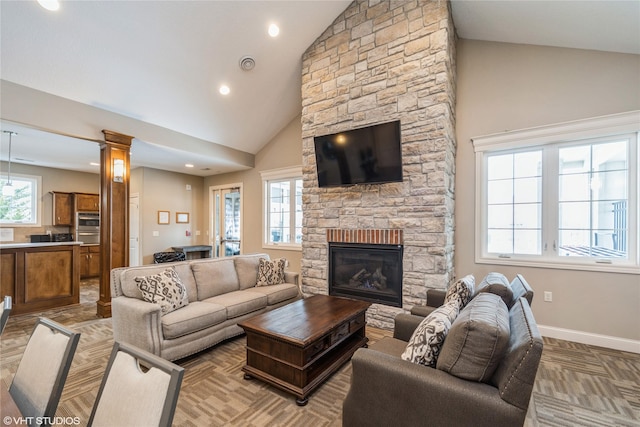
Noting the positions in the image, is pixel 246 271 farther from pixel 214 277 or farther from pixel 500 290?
pixel 500 290

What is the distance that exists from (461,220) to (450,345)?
2.81 meters

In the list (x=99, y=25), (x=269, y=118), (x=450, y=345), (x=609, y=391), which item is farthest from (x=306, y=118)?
(x=609, y=391)

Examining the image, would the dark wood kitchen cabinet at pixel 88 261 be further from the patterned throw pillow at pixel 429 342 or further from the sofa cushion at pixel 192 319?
the patterned throw pillow at pixel 429 342

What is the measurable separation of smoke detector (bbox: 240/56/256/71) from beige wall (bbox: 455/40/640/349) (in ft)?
9.39

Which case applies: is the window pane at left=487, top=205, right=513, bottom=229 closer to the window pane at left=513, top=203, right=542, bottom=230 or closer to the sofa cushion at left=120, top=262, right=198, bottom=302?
the window pane at left=513, top=203, right=542, bottom=230

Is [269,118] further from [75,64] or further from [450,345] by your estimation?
[450,345]

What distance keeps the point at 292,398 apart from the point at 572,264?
3301mm

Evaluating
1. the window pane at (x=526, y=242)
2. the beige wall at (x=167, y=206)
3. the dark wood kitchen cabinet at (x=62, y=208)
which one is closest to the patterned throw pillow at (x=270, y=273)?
the window pane at (x=526, y=242)

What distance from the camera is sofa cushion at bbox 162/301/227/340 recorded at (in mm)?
2554

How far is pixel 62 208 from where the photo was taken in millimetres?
6758

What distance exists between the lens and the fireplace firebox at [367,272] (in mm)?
3670

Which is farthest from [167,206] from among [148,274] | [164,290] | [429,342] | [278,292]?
[429,342]

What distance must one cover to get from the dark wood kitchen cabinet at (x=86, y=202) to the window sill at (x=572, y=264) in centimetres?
838

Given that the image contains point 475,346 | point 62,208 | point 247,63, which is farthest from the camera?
point 62,208
